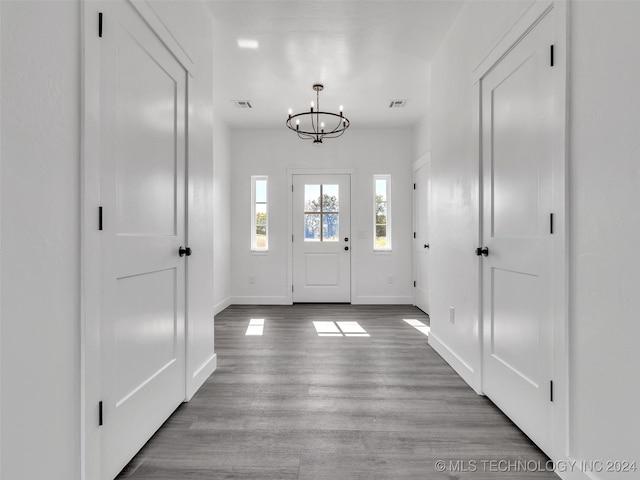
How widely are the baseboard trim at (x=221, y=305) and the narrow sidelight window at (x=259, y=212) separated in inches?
34.8

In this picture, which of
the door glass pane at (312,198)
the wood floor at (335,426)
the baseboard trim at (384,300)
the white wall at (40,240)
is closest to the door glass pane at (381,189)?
the door glass pane at (312,198)

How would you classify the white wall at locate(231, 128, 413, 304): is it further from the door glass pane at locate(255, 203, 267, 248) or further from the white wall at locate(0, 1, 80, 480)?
the white wall at locate(0, 1, 80, 480)

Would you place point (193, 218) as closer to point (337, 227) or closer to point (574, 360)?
point (574, 360)

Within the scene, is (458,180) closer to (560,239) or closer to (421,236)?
(560,239)

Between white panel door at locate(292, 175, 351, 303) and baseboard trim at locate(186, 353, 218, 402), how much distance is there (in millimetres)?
2926

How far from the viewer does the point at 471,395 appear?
231 centimetres

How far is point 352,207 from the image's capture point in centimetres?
557

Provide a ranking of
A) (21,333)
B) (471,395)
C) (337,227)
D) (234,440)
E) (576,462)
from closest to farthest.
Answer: (21,333) < (576,462) < (234,440) < (471,395) < (337,227)

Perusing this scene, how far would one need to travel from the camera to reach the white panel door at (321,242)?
563 cm

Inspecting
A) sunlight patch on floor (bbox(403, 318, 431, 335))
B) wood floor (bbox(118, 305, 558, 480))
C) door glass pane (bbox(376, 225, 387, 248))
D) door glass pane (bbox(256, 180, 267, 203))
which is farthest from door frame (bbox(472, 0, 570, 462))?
door glass pane (bbox(256, 180, 267, 203))

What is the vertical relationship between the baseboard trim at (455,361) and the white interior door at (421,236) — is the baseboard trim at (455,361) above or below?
below

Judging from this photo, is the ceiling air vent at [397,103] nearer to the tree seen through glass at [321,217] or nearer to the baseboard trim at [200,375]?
the tree seen through glass at [321,217]

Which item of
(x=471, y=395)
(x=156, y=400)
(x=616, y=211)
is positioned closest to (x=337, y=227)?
(x=471, y=395)

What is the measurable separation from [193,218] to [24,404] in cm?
141
